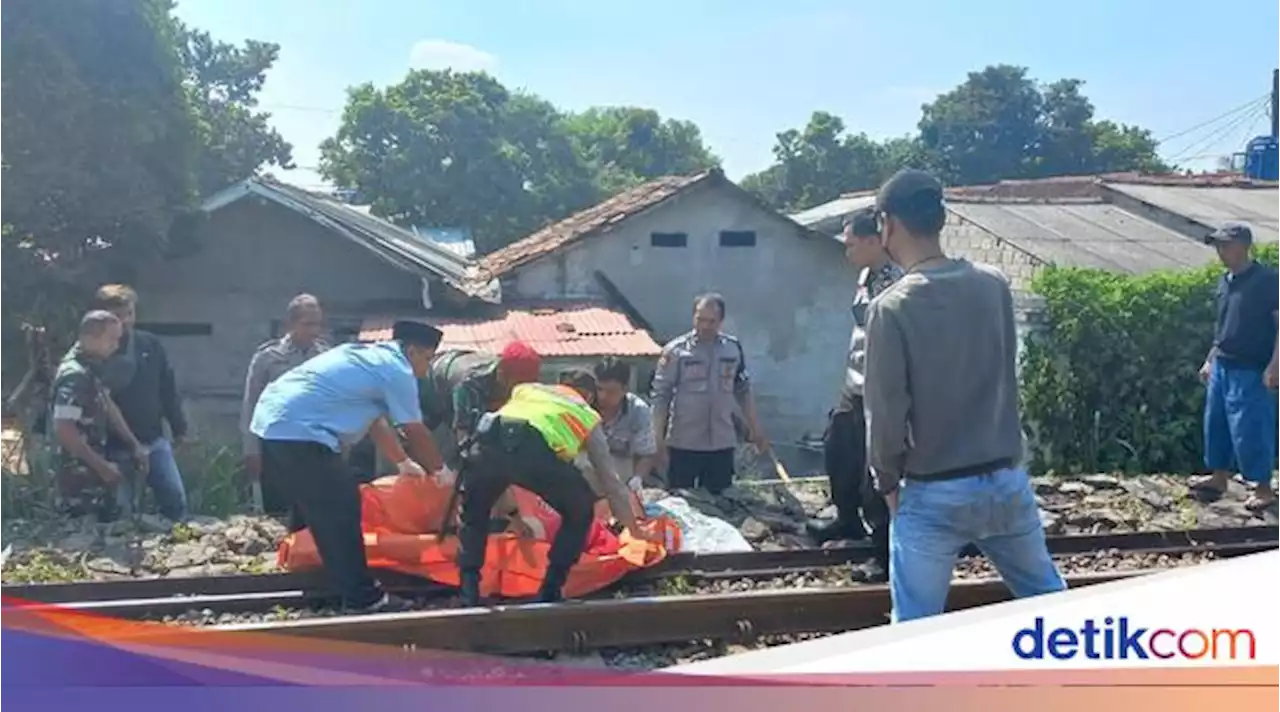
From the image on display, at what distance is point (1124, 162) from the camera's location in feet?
177

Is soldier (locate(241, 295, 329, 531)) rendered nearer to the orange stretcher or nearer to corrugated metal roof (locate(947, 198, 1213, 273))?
the orange stretcher

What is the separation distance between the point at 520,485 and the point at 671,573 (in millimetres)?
1089

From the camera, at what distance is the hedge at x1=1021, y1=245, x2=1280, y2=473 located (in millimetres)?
11633

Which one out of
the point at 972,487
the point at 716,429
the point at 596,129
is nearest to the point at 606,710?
the point at 972,487

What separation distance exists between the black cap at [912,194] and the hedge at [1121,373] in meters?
8.52

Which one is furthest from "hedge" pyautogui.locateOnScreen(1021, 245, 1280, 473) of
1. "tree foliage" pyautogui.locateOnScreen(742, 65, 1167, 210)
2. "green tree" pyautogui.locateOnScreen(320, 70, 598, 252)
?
"tree foliage" pyautogui.locateOnScreen(742, 65, 1167, 210)

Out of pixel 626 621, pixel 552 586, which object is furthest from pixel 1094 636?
pixel 552 586

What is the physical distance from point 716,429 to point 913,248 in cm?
416

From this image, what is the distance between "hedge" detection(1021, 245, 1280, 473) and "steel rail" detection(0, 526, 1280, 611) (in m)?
4.57

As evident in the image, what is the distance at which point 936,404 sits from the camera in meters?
3.72

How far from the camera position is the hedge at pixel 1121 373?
11633 mm

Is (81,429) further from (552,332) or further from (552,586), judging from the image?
(552,332)

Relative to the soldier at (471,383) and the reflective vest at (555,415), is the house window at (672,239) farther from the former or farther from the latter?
the reflective vest at (555,415)

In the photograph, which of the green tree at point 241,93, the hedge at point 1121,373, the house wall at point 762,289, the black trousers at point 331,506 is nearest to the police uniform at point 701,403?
the black trousers at point 331,506
